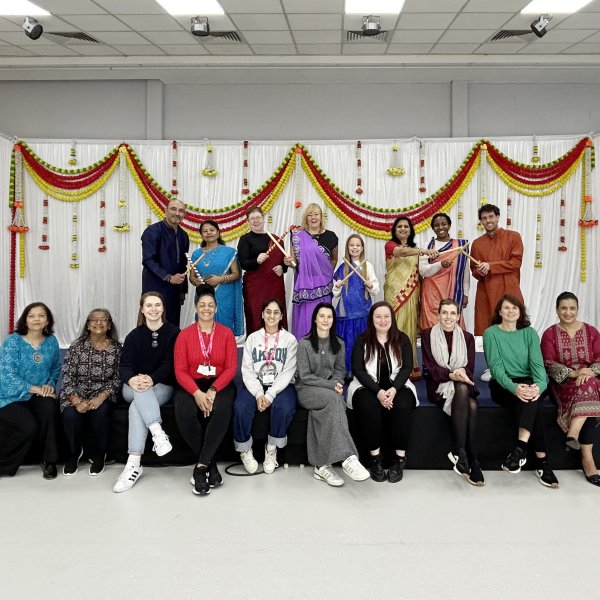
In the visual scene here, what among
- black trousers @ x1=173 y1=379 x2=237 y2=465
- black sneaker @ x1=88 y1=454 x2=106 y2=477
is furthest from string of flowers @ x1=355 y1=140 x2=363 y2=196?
black sneaker @ x1=88 y1=454 x2=106 y2=477

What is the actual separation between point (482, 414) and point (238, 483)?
127 cm

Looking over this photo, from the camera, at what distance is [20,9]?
13.5 feet

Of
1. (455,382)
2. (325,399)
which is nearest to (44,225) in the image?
(325,399)

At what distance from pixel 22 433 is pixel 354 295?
2.01 meters

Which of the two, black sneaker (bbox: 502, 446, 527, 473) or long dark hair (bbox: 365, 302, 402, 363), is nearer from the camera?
black sneaker (bbox: 502, 446, 527, 473)

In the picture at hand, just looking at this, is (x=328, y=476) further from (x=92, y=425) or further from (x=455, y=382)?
(x=92, y=425)

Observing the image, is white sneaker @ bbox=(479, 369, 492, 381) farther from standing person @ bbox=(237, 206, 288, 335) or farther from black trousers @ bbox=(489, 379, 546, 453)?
standing person @ bbox=(237, 206, 288, 335)

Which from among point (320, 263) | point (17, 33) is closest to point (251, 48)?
point (17, 33)

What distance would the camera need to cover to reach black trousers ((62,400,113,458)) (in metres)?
2.69

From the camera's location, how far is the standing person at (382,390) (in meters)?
2.67

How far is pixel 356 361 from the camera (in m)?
2.84

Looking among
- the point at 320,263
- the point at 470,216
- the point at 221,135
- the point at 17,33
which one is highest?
the point at 17,33

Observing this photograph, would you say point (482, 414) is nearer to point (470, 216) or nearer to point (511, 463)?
point (511, 463)

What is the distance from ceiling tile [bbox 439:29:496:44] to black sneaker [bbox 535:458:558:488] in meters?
3.50
